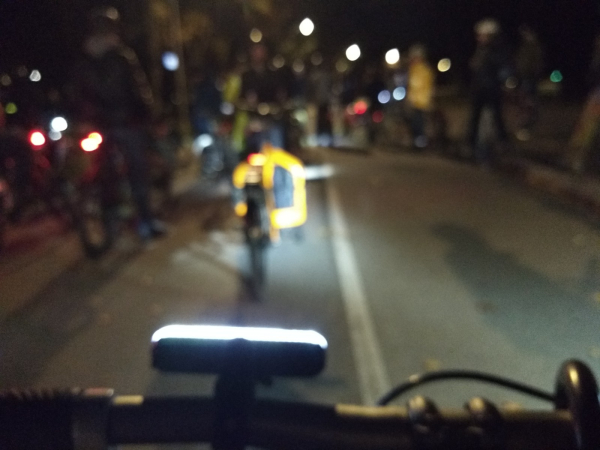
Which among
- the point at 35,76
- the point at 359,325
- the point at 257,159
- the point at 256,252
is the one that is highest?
the point at 35,76

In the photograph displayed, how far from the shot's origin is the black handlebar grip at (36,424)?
148 cm

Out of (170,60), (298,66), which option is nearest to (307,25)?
(298,66)

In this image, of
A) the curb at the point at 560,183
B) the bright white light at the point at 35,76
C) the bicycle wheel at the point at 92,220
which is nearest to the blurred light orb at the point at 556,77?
the curb at the point at 560,183

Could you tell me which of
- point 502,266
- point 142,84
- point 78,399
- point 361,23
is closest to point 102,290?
point 142,84

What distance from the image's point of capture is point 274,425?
1.50m

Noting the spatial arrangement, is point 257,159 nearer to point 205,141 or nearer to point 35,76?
point 35,76

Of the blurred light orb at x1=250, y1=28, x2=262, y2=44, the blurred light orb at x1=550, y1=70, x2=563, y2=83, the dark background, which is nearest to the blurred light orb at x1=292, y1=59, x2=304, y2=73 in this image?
the blurred light orb at x1=250, y1=28, x2=262, y2=44

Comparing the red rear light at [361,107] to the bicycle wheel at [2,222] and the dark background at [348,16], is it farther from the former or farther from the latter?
the bicycle wheel at [2,222]

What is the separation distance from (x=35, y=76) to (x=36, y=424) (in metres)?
5.46

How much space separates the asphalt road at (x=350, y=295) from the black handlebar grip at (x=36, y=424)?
2.38 metres

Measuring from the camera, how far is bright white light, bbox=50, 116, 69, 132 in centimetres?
737

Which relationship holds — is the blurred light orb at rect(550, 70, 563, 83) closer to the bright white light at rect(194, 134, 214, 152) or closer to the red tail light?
the bright white light at rect(194, 134, 214, 152)

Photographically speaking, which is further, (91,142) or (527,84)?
(527,84)

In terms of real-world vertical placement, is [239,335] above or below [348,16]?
below
